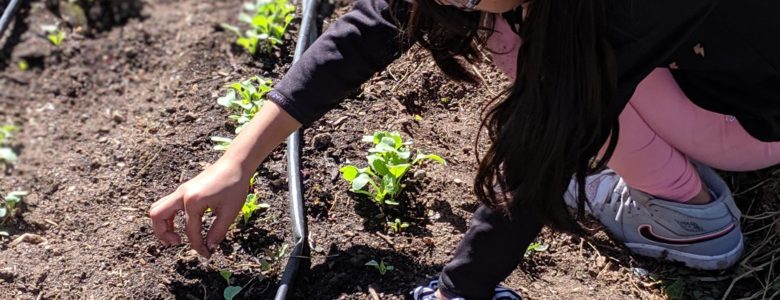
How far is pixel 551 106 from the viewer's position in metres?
1.52

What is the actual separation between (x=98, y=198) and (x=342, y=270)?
72cm

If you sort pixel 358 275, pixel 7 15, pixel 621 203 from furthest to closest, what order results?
1. pixel 7 15
2. pixel 621 203
3. pixel 358 275

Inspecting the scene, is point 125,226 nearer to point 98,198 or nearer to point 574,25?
point 98,198

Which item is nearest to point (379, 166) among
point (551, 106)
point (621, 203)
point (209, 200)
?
point (209, 200)

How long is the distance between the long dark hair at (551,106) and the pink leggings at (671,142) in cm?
39

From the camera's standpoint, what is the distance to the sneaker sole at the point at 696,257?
7.50 feet

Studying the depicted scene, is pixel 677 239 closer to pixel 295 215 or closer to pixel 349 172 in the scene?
pixel 349 172

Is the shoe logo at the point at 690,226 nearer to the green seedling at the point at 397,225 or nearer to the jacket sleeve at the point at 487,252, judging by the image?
A: the jacket sleeve at the point at 487,252

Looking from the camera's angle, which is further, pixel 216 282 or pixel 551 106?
pixel 216 282

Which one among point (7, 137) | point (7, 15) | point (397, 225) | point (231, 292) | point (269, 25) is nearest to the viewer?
point (231, 292)

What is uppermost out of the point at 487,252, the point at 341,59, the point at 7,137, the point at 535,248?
the point at 341,59

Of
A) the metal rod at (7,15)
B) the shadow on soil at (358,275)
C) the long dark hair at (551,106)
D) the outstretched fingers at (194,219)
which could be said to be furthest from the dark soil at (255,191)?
the long dark hair at (551,106)

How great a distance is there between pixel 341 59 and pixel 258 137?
0.23 meters

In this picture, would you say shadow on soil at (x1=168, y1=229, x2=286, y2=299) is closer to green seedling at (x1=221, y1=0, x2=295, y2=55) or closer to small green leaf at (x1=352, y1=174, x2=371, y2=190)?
small green leaf at (x1=352, y1=174, x2=371, y2=190)
